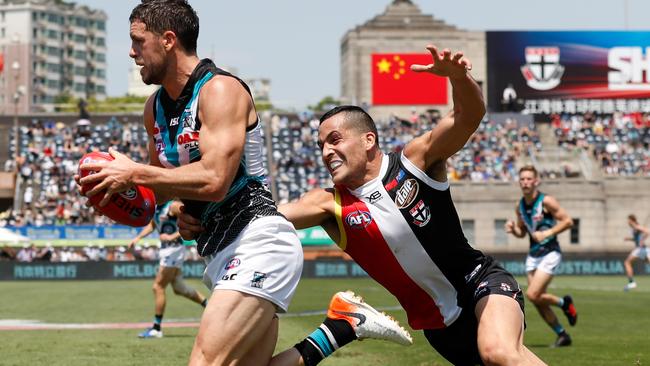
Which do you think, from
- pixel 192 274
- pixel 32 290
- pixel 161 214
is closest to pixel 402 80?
pixel 192 274

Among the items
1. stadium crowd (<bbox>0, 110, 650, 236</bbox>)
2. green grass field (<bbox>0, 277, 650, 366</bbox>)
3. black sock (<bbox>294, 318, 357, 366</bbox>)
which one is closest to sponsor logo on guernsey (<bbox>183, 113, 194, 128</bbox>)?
Result: black sock (<bbox>294, 318, 357, 366</bbox>)

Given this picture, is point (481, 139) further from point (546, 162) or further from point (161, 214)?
point (161, 214)

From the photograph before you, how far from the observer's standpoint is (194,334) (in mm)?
18109

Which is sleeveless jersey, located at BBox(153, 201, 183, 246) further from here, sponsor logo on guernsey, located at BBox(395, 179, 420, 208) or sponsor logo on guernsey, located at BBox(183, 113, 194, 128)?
sponsor logo on guernsey, located at BBox(183, 113, 194, 128)

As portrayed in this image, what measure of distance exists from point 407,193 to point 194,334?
1082cm

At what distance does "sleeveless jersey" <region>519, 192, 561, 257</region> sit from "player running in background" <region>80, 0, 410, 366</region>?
10467 millimetres

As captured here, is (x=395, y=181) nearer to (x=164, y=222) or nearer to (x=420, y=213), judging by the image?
(x=420, y=213)

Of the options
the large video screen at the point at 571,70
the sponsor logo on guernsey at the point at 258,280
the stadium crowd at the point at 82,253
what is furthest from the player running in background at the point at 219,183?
the large video screen at the point at 571,70

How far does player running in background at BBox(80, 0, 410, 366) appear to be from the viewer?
6.77m

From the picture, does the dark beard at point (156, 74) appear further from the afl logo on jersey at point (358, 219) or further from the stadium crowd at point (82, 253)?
the stadium crowd at point (82, 253)

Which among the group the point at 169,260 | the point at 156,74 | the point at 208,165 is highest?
the point at 156,74

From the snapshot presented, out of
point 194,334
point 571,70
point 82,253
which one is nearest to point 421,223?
point 194,334

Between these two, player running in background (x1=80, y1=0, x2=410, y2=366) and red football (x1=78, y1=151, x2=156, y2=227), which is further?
red football (x1=78, y1=151, x2=156, y2=227)

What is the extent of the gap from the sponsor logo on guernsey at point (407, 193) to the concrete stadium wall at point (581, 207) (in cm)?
5481
